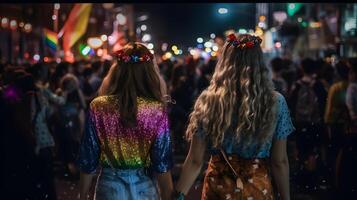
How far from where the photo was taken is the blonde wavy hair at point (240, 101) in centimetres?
476

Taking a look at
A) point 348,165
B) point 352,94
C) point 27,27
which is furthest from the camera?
point 27,27

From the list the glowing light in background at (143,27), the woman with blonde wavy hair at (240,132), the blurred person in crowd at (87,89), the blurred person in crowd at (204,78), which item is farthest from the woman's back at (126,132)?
the glowing light in background at (143,27)

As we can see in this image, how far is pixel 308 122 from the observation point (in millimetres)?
11211

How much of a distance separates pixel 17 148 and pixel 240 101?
339cm

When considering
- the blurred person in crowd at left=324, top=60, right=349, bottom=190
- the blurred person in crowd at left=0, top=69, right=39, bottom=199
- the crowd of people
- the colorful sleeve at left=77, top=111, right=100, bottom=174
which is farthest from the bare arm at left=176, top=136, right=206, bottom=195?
the blurred person in crowd at left=324, top=60, right=349, bottom=190

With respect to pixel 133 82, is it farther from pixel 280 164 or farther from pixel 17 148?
pixel 17 148

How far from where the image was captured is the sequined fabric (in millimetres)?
4840

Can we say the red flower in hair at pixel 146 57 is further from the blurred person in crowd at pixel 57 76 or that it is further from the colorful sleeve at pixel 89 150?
the blurred person in crowd at pixel 57 76

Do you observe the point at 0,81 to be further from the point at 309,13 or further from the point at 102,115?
the point at 309,13

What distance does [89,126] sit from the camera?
4922 millimetres

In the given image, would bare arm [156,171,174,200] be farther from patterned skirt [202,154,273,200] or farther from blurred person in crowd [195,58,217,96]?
blurred person in crowd [195,58,217,96]

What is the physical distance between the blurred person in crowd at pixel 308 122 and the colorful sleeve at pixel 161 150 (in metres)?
6.53

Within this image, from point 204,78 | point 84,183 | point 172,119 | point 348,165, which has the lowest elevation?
point 348,165

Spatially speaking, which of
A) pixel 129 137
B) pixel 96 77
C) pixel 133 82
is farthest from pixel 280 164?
pixel 96 77
